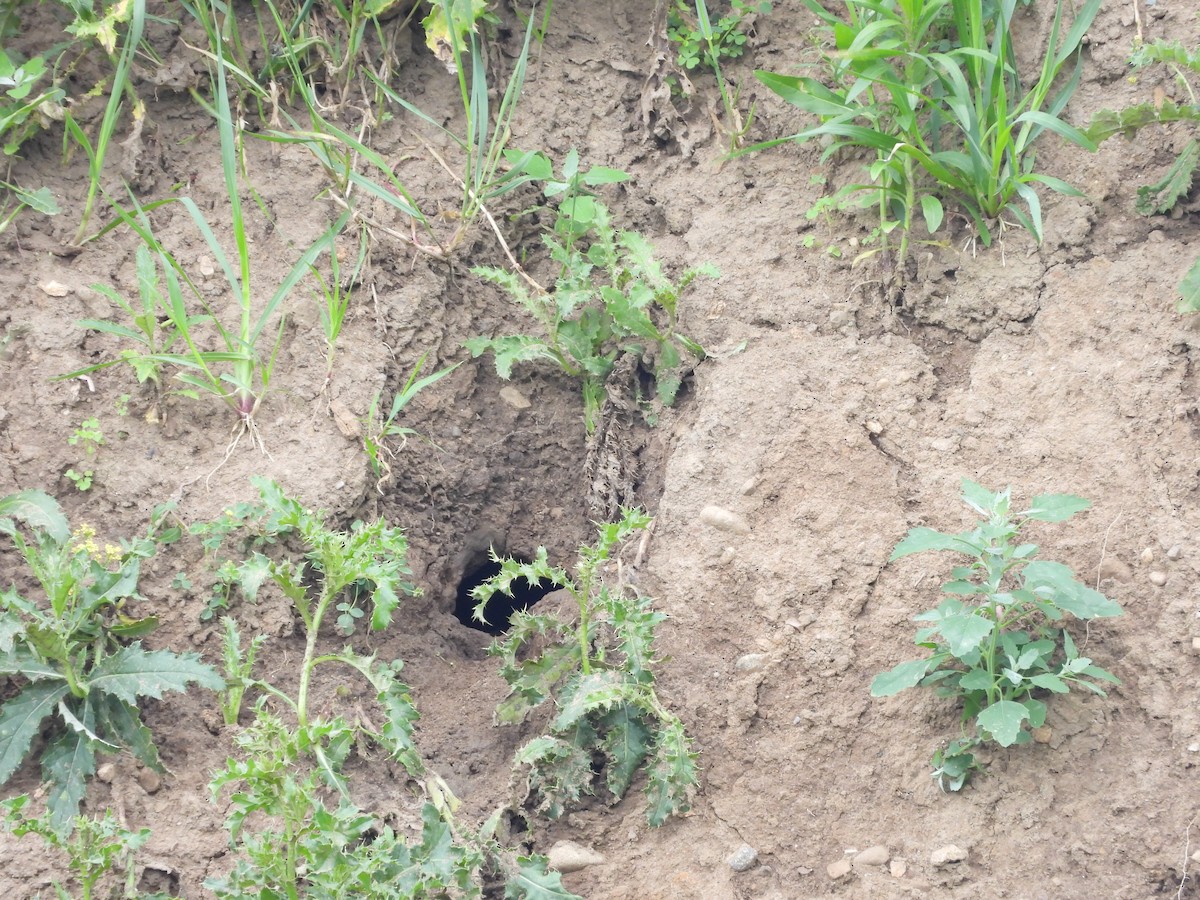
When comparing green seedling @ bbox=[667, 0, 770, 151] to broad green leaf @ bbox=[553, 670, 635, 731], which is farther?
green seedling @ bbox=[667, 0, 770, 151]

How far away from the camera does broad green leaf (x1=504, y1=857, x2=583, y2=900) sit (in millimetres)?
2094

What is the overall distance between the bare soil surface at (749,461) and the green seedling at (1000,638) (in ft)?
0.24

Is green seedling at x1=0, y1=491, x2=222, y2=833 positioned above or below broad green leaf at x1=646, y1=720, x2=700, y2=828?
above

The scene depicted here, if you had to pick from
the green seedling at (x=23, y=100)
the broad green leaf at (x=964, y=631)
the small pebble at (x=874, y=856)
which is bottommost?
the small pebble at (x=874, y=856)

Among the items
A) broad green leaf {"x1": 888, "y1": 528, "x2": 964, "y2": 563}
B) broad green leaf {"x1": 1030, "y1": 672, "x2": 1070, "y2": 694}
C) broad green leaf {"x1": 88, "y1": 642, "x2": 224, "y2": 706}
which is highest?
broad green leaf {"x1": 888, "y1": 528, "x2": 964, "y2": 563}

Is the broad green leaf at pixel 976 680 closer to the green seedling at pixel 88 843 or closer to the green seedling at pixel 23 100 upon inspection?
the green seedling at pixel 88 843

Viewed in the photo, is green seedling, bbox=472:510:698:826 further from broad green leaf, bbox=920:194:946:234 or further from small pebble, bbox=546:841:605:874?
broad green leaf, bbox=920:194:946:234

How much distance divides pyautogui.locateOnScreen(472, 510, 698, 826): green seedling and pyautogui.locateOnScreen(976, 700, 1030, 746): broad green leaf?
1.99 ft

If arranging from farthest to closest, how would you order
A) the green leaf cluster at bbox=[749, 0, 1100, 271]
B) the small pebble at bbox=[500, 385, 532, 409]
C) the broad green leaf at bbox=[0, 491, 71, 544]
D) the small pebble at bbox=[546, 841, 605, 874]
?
the small pebble at bbox=[500, 385, 532, 409] → the green leaf cluster at bbox=[749, 0, 1100, 271] → the broad green leaf at bbox=[0, 491, 71, 544] → the small pebble at bbox=[546, 841, 605, 874]

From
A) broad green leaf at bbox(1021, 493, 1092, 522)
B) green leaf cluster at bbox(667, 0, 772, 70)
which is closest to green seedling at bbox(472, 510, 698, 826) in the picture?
broad green leaf at bbox(1021, 493, 1092, 522)

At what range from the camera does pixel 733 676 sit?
7.99 feet

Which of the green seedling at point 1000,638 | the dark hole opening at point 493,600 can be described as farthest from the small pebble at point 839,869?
the dark hole opening at point 493,600

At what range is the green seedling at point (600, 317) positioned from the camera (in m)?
2.91

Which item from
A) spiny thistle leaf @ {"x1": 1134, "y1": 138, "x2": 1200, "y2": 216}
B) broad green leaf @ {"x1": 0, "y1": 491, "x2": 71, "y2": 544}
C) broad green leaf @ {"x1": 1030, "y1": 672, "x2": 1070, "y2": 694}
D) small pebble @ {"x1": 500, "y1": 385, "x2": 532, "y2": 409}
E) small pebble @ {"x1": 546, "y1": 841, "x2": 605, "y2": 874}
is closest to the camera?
broad green leaf @ {"x1": 1030, "y1": 672, "x2": 1070, "y2": 694}
